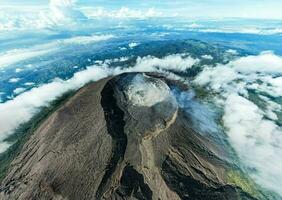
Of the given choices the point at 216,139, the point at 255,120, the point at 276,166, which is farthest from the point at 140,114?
the point at 255,120

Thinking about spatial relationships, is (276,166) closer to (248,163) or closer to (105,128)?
(248,163)

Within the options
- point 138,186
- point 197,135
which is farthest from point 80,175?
point 197,135

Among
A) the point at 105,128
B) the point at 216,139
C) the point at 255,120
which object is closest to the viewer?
the point at 105,128

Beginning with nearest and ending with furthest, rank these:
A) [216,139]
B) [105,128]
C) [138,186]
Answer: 1. [138,186]
2. [105,128]
3. [216,139]

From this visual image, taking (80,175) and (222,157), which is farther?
(222,157)

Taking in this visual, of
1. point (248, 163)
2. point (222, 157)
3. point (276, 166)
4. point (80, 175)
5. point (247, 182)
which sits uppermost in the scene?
point (80, 175)

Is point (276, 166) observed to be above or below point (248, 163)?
below
